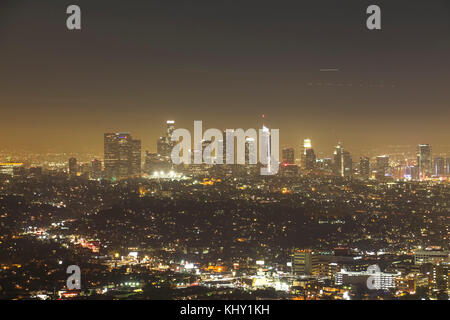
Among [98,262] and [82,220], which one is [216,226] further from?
[98,262]

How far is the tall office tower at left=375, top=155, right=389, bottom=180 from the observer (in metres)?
20.2

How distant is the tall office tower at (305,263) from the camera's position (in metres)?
12.3

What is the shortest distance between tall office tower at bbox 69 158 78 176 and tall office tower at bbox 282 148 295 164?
657 cm

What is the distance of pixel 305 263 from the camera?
12.9m

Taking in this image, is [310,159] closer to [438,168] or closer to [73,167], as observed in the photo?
[438,168]

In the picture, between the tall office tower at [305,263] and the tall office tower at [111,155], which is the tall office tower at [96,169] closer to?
the tall office tower at [111,155]

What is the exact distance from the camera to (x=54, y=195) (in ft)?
59.6

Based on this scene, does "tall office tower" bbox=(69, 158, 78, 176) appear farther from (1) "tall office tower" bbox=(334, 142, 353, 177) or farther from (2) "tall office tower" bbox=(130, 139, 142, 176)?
(1) "tall office tower" bbox=(334, 142, 353, 177)

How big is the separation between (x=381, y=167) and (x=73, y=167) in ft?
35.2

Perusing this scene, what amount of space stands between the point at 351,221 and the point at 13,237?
9759 millimetres
